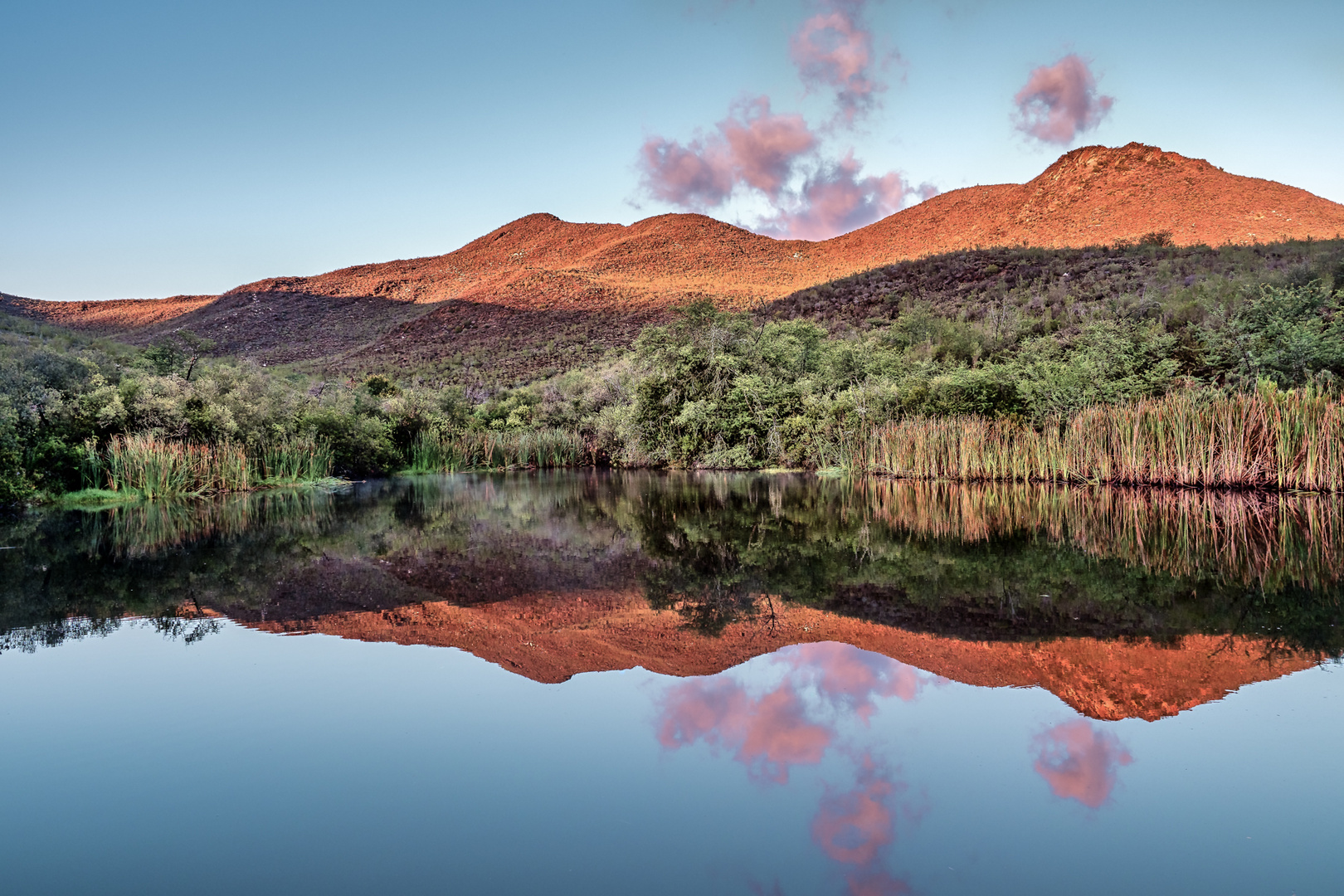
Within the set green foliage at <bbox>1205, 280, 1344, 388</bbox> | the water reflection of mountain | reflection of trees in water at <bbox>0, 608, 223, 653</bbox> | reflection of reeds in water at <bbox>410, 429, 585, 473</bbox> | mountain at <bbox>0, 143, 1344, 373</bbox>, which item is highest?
mountain at <bbox>0, 143, 1344, 373</bbox>

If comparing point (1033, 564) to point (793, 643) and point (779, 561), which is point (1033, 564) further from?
point (793, 643)

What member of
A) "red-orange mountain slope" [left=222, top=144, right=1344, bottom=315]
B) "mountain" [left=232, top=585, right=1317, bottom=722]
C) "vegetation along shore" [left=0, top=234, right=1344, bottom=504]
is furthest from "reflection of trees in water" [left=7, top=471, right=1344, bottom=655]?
"red-orange mountain slope" [left=222, top=144, right=1344, bottom=315]

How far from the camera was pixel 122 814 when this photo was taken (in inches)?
108

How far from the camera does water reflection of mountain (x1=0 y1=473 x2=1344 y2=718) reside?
453cm

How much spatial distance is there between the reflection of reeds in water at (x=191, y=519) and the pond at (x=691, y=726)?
2091mm

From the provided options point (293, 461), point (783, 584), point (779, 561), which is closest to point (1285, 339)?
point (779, 561)

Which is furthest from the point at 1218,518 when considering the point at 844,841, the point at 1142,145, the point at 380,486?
the point at 1142,145

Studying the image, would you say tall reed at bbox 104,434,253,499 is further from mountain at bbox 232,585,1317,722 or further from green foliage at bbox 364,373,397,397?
green foliage at bbox 364,373,397,397

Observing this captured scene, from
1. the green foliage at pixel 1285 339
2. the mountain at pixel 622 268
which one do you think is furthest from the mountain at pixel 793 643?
the mountain at pixel 622 268

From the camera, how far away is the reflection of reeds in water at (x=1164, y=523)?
6781mm

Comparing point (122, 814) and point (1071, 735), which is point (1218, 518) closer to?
point (1071, 735)

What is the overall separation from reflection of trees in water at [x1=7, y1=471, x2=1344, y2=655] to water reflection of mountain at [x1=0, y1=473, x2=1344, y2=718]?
44 mm

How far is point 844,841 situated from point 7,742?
12.7 feet

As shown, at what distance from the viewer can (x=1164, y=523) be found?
31.6ft
